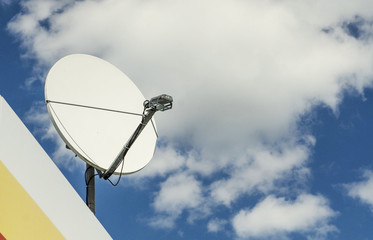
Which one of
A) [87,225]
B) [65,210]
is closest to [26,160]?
[65,210]

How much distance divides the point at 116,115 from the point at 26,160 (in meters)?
5.97

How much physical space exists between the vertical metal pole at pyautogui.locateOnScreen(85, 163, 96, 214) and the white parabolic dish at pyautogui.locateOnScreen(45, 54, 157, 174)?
0.39 meters

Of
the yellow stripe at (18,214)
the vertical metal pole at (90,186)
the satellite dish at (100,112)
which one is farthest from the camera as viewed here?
the vertical metal pole at (90,186)

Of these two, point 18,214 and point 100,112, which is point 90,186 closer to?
point 100,112

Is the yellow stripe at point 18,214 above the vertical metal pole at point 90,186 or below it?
below

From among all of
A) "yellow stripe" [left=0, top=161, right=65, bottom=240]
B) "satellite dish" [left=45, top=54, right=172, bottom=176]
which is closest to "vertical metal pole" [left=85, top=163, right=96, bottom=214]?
"satellite dish" [left=45, top=54, right=172, bottom=176]

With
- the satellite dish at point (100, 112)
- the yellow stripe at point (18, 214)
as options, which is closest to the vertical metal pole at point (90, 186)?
the satellite dish at point (100, 112)

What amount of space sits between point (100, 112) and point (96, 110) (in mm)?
143

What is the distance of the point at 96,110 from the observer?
12078 millimetres

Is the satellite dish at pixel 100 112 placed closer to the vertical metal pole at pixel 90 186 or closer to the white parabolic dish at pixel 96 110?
the white parabolic dish at pixel 96 110

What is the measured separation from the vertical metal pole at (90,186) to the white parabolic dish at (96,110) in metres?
0.39

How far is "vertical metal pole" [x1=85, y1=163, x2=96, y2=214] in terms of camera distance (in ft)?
35.6

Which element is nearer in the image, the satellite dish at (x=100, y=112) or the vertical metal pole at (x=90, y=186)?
the satellite dish at (x=100, y=112)

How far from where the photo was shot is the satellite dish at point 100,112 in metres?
10.4
